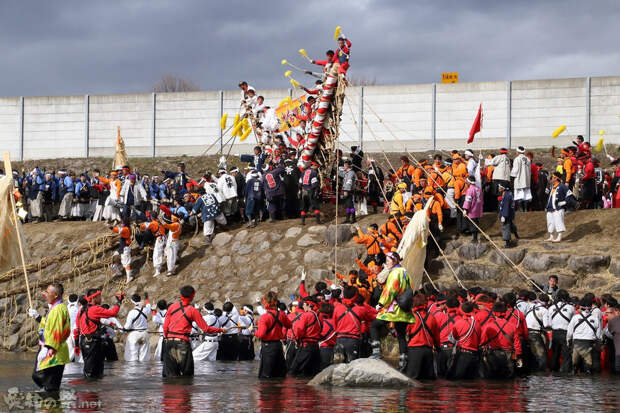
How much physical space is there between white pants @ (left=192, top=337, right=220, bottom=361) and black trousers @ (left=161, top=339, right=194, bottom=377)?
5.52 meters

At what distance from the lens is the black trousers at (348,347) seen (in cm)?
Result: 1405

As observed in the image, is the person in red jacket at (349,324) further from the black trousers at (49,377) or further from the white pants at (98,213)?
the white pants at (98,213)

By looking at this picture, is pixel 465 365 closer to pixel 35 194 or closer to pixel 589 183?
pixel 589 183

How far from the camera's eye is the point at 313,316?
47.0ft

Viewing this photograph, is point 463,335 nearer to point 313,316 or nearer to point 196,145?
point 313,316

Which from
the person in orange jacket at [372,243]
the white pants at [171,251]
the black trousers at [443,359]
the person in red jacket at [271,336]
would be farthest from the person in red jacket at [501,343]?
the white pants at [171,251]

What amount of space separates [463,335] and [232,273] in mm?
10136

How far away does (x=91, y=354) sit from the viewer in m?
15.1

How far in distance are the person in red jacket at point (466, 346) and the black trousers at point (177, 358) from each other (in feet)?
13.6

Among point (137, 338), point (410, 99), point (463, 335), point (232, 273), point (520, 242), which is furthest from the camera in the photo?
point (410, 99)

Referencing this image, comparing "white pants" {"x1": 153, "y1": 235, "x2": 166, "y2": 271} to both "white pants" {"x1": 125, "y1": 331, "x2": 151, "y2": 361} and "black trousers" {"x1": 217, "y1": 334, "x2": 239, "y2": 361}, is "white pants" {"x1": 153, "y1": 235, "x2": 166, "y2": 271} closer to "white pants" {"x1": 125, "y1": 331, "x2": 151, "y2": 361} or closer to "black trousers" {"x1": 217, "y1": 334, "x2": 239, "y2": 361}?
"white pants" {"x1": 125, "y1": 331, "x2": 151, "y2": 361}

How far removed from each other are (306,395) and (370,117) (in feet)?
75.0

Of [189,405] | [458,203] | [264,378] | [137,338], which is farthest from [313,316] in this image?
[458,203]

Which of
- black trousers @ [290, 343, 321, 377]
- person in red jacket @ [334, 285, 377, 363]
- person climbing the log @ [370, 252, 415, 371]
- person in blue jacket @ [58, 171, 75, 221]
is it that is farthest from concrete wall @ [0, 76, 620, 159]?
person climbing the log @ [370, 252, 415, 371]
